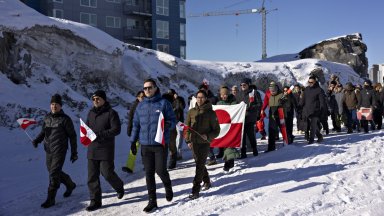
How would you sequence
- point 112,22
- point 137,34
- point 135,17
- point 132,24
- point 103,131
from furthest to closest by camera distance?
point 135,17 → point 132,24 → point 137,34 → point 112,22 → point 103,131

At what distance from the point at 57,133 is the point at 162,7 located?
39914mm

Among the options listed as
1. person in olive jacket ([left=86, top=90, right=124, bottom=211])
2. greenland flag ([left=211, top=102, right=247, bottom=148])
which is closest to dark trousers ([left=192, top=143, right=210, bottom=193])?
person in olive jacket ([left=86, top=90, right=124, bottom=211])

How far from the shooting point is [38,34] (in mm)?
16109

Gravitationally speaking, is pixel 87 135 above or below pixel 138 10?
below

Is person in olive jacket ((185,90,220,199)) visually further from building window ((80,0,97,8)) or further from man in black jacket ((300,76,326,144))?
building window ((80,0,97,8))

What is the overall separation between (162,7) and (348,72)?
880 inches

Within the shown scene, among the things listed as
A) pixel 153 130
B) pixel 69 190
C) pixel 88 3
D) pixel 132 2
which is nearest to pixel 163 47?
pixel 132 2

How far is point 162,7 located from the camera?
4416cm

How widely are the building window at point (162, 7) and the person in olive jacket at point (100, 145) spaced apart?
39.4 metres

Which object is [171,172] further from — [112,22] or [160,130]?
[112,22]

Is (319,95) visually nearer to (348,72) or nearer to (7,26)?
(7,26)

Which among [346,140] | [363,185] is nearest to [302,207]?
[363,185]

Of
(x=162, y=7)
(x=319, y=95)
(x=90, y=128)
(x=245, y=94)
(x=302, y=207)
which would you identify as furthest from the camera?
(x=162, y=7)

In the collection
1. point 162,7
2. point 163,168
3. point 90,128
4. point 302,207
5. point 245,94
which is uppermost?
point 162,7
